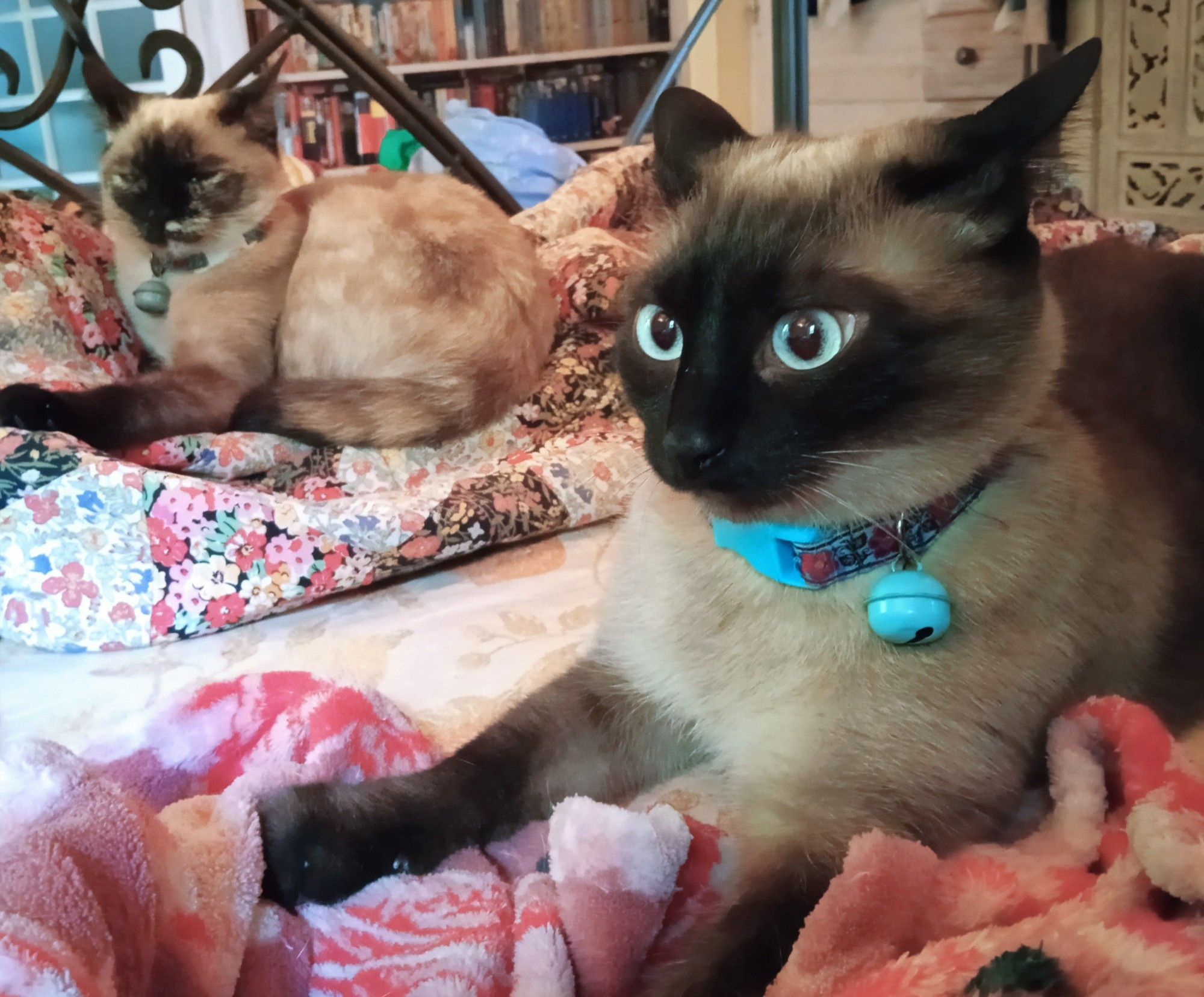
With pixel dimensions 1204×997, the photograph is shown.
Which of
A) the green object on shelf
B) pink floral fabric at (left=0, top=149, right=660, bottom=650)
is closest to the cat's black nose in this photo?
pink floral fabric at (left=0, top=149, right=660, bottom=650)

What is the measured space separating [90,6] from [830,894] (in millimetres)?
4568

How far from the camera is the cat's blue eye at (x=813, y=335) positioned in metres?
0.71

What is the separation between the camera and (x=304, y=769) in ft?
3.03

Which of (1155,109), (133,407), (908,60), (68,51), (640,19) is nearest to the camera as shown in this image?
(133,407)

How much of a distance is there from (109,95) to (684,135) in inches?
60.5

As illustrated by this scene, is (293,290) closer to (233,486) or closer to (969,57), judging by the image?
(233,486)

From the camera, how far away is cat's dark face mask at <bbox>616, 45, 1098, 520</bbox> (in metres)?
0.71

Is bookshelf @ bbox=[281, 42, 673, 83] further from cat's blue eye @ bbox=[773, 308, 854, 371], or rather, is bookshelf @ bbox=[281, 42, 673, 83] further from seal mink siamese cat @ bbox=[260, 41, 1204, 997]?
cat's blue eye @ bbox=[773, 308, 854, 371]

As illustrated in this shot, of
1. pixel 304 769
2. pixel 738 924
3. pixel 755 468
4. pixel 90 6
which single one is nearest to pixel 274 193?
pixel 304 769

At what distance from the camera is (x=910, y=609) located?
78 centimetres

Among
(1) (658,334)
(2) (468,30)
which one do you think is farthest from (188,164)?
(2) (468,30)

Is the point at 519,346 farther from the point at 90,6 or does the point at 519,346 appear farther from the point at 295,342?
the point at 90,6

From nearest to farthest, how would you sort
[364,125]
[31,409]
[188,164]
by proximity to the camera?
1. [31,409]
2. [188,164]
3. [364,125]

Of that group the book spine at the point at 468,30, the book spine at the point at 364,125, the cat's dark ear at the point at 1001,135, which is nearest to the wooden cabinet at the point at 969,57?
the book spine at the point at 468,30
